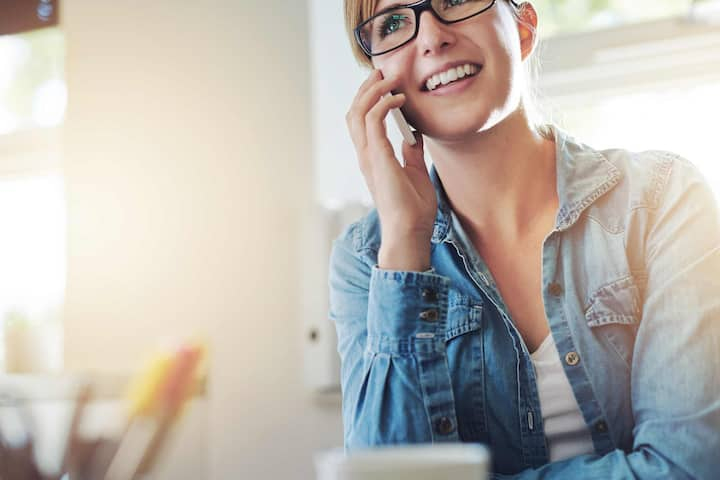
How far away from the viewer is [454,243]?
3.01 feet

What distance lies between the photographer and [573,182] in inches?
35.9

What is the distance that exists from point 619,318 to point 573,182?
171mm

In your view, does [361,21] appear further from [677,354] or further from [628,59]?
[628,59]

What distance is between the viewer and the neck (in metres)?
0.95

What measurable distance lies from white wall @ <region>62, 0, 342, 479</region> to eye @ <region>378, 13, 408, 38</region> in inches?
29.9

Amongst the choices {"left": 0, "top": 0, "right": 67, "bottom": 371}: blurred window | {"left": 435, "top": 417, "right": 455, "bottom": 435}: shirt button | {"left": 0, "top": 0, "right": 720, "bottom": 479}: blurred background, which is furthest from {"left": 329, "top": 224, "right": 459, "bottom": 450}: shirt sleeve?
{"left": 0, "top": 0, "right": 67, "bottom": 371}: blurred window

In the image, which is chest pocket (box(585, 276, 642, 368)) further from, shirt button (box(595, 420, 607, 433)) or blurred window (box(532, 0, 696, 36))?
blurred window (box(532, 0, 696, 36))

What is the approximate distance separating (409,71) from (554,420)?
43cm

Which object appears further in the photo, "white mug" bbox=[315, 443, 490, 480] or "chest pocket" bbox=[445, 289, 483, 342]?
"chest pocket" bbox=[445, 289, 483, 342]

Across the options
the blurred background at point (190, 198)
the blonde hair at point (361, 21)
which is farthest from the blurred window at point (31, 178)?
the blonde hair at point (361, 21)

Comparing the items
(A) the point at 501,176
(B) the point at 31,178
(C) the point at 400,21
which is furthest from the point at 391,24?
(B) the point at 31,178

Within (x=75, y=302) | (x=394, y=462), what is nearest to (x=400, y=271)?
(x=394, y=462)

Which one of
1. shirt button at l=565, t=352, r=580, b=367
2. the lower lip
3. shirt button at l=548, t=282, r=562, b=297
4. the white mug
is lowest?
shirt button at l=565, t=352, r=580, b=367

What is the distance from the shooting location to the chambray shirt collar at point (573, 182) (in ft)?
2.92
